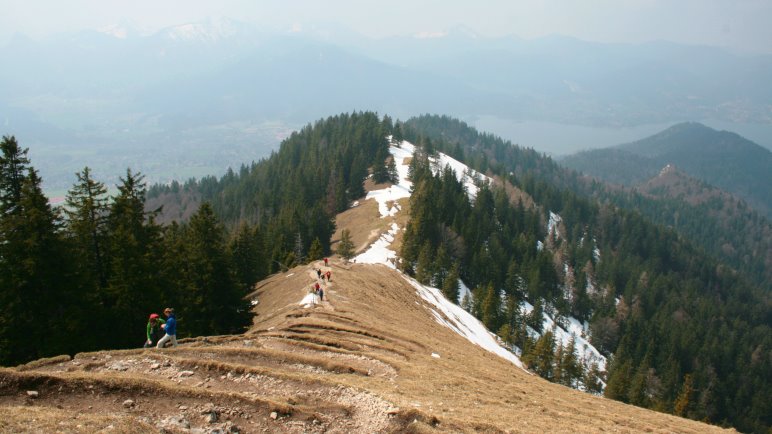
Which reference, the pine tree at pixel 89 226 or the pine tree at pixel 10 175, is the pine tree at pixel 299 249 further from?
the pine tree at pixel 10 175

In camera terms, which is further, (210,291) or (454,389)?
(210,291)

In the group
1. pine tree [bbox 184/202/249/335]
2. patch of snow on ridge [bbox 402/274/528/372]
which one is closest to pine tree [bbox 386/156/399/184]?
patch of snow on ridge [bbox 402/274/528/372]

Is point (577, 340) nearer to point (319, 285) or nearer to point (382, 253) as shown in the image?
point (382, 253)

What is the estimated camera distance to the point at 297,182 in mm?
115875

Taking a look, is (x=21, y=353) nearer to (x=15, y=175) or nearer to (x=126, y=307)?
(x=126, y=307)

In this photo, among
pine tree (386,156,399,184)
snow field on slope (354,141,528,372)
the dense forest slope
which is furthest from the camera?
pine tree (386,156,399,184)

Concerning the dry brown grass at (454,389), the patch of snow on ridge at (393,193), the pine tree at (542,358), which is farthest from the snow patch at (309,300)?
the patch of snow on ridge at (393,193)

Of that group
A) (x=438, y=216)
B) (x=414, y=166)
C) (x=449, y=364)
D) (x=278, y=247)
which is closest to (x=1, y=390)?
(x=449, y=364)

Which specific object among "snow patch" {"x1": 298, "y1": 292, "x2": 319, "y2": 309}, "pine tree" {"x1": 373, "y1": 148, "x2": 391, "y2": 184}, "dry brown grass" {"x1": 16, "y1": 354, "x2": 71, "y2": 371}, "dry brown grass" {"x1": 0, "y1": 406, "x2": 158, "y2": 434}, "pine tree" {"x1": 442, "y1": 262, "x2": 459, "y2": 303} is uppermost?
"dry brown grass" {"x1": 0, "y1": 406, "x2": 158, "y2": 434}

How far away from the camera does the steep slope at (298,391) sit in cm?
1363

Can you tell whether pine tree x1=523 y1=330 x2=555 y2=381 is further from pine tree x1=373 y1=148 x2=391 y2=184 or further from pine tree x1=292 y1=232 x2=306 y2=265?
pine tree x1=373 y1=148 x2=391 y2=184

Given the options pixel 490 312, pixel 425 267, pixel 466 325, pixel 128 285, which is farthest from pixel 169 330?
pixel 490 312

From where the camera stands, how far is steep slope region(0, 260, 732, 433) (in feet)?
44.7

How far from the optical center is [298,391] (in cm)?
1667
